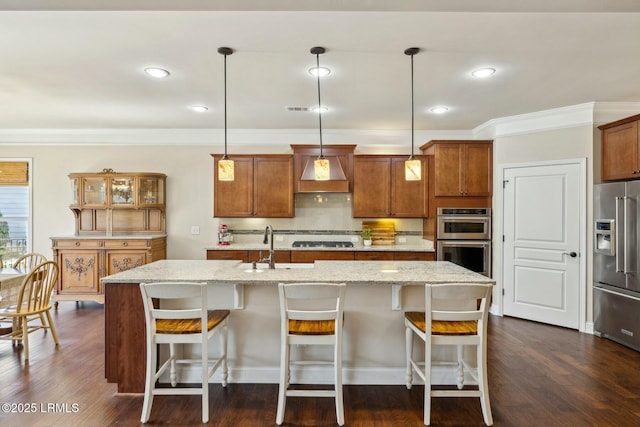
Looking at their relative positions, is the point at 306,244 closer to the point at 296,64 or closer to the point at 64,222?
the point at 296,64

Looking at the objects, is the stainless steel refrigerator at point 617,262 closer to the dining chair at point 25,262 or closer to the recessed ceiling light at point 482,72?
the recessed ceiling light at point 482,72

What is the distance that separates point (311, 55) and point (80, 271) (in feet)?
14.4

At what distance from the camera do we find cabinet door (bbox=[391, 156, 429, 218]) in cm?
503

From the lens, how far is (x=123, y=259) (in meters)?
4.85

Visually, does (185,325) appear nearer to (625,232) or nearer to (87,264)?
(87,264)

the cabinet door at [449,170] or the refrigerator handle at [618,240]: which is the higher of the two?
the cabinet door at [449,170]

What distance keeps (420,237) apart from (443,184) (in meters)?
0.98

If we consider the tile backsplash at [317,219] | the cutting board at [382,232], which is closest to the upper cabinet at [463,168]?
the cutting board at [382,232]

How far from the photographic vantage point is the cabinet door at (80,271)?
482 cm

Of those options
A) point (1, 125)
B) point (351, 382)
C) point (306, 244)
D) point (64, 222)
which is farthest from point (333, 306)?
point (1, 125)

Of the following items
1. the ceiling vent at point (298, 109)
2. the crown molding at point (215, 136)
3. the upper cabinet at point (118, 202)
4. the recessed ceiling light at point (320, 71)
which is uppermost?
the recessed ceiling light at point (320, 71)

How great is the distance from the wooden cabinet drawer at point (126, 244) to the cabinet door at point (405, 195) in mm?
3595

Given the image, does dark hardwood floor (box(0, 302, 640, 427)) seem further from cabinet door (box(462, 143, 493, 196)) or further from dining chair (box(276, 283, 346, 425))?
cabinet door (box(462, 143, 493, 196))

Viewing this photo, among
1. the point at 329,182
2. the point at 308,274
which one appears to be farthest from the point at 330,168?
the point at 308,274
